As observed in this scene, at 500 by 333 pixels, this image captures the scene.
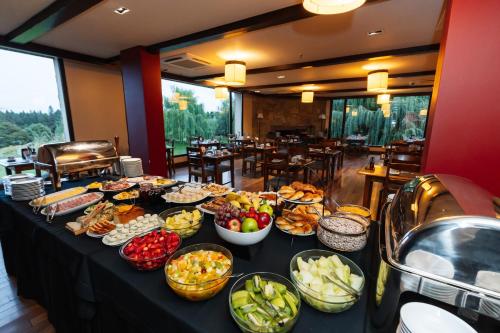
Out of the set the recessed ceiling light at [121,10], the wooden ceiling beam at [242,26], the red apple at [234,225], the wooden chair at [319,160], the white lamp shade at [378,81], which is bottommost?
the wooden chair at [319,160]

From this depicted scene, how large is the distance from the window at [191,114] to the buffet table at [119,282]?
15.8 ft

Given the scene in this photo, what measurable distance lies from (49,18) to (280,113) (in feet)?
27.4

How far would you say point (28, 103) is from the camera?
3.74 meters

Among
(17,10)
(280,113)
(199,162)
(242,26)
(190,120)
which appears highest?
(17,10)

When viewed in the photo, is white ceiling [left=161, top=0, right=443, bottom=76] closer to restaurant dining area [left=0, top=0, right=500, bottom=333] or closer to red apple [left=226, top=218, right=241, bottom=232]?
restaurant dining area [left=0, top=0, right=500, bottom=333]

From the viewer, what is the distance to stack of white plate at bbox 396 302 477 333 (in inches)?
21.1

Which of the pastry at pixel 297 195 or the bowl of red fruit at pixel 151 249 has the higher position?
the pastry at pixel 297 195

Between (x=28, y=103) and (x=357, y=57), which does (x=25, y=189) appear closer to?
(x=28, y=103)

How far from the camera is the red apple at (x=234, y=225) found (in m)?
0.95

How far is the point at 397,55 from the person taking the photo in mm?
3533

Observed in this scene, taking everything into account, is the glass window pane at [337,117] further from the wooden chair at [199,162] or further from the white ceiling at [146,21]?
the white ceiling at [146,21]

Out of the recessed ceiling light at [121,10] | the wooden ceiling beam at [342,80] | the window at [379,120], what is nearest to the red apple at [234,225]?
the recessed ceiling light at [121,10]

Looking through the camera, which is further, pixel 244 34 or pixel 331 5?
pixel 244 34

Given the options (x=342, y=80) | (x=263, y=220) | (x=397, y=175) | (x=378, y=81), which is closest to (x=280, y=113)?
(x=342, y=80)
